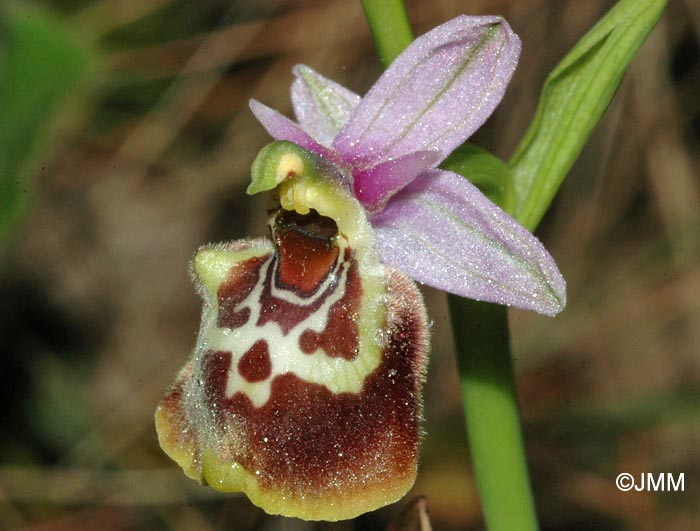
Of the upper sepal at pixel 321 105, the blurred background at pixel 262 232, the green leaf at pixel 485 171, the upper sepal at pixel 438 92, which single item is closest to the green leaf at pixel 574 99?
the green leaf at pixel 485 171

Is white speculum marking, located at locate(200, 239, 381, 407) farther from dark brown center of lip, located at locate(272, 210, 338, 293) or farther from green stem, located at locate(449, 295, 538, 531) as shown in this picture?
green stem, located at locate(449, 295, 538, 531)

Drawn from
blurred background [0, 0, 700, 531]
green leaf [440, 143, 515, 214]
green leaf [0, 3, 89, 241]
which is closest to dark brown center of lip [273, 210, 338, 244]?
green leaf [440, 143, 515, 214]

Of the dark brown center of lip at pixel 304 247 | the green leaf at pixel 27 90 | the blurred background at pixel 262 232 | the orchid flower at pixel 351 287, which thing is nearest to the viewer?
the orchid flower at pixel 351 287

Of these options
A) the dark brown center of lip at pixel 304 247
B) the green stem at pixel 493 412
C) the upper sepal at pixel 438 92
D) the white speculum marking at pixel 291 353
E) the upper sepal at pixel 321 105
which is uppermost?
the upper sepal at pixel 438 92

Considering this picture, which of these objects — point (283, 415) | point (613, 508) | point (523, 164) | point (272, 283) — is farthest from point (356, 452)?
point (613, 508)

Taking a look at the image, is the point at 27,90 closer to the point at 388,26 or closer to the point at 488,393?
the point at 388,26

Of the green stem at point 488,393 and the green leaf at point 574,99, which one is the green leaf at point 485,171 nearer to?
the green leaf at point 574,99
